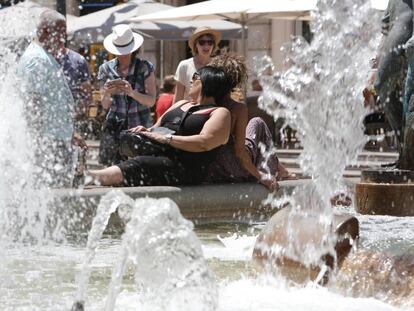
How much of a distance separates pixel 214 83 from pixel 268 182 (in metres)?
0.71

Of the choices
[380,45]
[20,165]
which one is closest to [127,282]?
[20,165]

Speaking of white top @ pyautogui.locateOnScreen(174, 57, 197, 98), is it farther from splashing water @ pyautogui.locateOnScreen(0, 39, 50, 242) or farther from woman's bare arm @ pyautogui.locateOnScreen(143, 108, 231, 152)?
splashing water @ pyautogui.locateOnScreen(0, 39, 50, 242)

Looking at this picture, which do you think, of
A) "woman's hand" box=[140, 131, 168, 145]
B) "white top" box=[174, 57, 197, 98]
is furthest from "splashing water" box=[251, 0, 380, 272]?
"white top" box=[174, 57, 197, 98]

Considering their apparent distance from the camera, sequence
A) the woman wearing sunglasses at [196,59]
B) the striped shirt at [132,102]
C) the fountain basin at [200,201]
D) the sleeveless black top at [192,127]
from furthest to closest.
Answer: the woman wearing sunglasses at [196,59] → the striped shirt at [132,102] → the sleeveless black top at [192,127] → the fountain basin at [200,201]

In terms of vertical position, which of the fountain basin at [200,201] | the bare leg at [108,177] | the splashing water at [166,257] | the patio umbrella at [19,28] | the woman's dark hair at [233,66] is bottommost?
the fountain basin at [200,201]

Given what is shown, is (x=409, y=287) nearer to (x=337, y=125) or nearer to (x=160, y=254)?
(x=160, y=254)

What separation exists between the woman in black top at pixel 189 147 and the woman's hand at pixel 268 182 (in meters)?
0.36

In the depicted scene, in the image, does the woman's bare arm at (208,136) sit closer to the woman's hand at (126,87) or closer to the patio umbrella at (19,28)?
the patio umbrella at (19,28)

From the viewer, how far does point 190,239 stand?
13.6 feet

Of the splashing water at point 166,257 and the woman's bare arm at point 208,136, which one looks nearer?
the splashing water at point 166,257

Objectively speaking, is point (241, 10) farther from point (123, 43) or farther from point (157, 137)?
point (157, 137)

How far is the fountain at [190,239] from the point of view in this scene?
4.16m

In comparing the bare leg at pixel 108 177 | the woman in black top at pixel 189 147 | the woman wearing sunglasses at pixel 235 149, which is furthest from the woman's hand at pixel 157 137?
the woman wearing sunglasses at pixel 235 149

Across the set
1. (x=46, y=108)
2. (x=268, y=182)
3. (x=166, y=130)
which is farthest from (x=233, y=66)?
(x=46, y=108)
